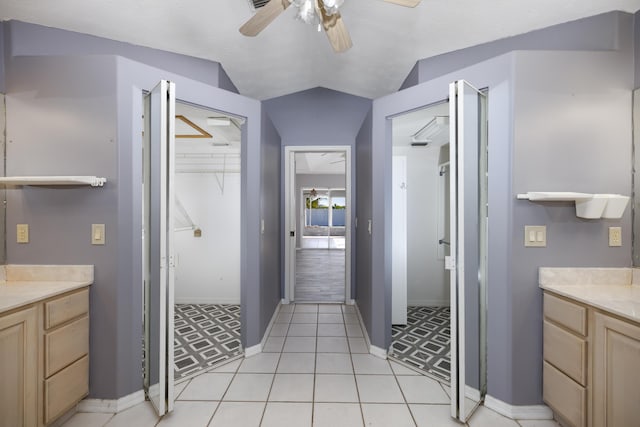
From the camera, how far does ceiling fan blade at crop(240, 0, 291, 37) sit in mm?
1591

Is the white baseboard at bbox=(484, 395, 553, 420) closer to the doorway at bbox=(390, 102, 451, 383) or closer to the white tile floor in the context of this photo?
the white tile floor

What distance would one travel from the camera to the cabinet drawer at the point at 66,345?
62.1 inches

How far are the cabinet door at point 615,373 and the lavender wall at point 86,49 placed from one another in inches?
129

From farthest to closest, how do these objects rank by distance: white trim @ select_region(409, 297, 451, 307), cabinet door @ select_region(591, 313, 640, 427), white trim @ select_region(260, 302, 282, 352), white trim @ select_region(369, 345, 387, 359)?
white trim @ select_region(409, 297, 451, 307) → white trim @ select_region(260, 302, 282, 352) → white trim @ select_region(369, 345, 387, 359) → cabinet door @ select_region(591, 313, 640, 427)

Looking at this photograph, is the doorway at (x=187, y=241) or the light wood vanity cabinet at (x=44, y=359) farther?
the doorway at (x=187, y=241)

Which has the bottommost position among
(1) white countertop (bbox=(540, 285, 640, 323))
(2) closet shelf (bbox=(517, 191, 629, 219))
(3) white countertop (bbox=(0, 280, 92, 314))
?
(1) white countertop (bbox=(540, 285, 640, 323))

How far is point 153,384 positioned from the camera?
1.86 m

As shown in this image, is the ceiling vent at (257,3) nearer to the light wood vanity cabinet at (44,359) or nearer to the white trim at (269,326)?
the light wood vanity cabinet at (44,359)

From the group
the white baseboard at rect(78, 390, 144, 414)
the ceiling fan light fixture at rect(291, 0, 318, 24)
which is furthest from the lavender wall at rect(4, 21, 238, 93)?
the white baseboard at rect(78, 390, 144, 414)

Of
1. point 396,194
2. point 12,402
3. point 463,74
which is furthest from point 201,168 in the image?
point 463,74

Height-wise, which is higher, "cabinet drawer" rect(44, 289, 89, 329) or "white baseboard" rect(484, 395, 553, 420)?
"cabinet drawer" rect(44, 289, 89, 329)

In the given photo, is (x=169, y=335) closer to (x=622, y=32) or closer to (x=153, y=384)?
(x=153, y=384)

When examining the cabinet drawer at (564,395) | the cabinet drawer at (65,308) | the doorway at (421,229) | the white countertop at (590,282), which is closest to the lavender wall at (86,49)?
the cabinet drawer at (65,308)

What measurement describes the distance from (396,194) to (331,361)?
5.93 ft
